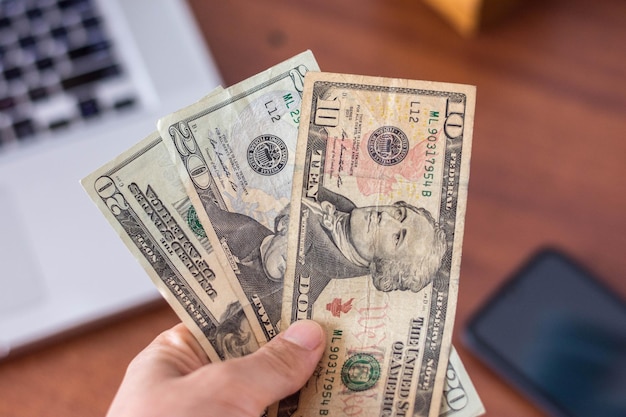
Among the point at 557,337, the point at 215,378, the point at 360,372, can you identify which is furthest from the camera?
the point at 557,337

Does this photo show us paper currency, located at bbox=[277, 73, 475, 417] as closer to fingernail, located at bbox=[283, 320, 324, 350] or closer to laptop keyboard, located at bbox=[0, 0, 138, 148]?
fingernail, located at bbox=[283, 320, 324, 350]

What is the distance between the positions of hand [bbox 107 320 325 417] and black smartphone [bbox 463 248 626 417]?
229 mm

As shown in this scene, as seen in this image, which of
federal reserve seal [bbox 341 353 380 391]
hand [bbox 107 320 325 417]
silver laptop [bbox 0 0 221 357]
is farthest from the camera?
silver laptop [bbox 0 0 221 357]

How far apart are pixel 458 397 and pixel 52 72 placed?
57 cm

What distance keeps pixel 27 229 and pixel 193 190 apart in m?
0.28

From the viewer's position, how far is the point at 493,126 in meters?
0.73

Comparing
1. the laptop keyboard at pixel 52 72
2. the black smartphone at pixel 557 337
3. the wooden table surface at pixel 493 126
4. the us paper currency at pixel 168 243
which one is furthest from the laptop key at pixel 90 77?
the black smartphone at pixel 557 337

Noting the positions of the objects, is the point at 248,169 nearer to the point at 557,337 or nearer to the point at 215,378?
the point at 215,378

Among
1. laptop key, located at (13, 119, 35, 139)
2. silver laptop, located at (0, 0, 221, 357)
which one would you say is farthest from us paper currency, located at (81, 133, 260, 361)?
laptop key, located at (13, 119, 35, 139)

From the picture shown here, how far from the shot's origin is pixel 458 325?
0.67 meters

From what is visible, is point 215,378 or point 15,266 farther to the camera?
point 15,266

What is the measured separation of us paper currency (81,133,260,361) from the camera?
0.54 meters

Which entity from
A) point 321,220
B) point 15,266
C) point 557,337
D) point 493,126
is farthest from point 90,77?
point 557,337

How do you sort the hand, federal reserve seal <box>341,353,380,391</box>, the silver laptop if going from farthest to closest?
the silver laptop → federal reserve seal <box>341,353,380,391</box> → the hand
